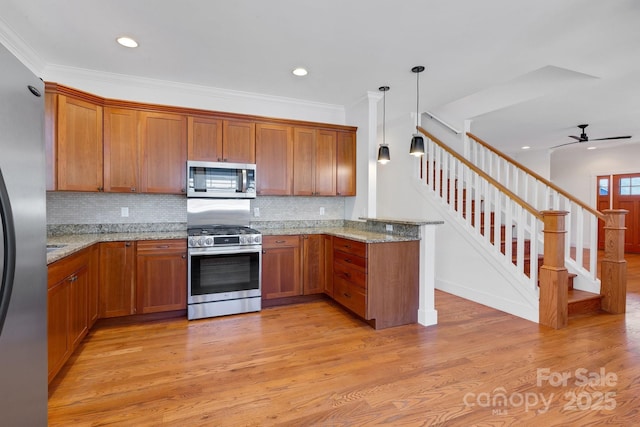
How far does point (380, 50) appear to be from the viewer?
2902 millimetres

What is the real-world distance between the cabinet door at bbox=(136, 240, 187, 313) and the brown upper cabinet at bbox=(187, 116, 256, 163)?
1.07m

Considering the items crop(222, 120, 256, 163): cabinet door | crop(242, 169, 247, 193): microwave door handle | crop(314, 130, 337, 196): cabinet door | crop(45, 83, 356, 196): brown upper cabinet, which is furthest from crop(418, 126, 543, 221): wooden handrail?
crop(242, 169, 247, 193): microwave door handle

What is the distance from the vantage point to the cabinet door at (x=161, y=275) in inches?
124

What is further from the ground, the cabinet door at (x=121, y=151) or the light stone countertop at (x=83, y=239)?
the cabinet door at (x=121, y=151)

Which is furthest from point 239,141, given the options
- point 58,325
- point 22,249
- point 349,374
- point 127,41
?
point 22,249

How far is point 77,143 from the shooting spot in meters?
3.06

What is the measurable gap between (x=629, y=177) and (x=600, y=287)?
228 inches

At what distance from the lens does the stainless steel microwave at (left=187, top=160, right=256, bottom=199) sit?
3.59 metres

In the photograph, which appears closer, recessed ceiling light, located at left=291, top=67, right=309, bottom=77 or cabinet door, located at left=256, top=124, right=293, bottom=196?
recessed ceiling light, located at left=291, top=67, right=309, bottom=77

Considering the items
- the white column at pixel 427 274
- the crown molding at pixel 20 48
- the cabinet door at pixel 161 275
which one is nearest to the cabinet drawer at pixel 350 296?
the white column at pixel 427 274

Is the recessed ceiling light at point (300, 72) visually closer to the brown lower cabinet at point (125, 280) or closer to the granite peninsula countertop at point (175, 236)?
the granite peninsula countertop at point (175, 236)

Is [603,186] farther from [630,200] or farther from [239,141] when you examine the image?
[239,141]

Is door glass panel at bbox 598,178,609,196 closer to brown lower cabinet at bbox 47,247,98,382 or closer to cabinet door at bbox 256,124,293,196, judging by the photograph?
cabinet door at bbox 256,124,293,196

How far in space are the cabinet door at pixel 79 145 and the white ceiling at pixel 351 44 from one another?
1.68ft
